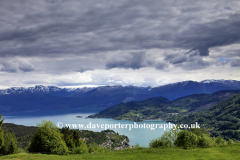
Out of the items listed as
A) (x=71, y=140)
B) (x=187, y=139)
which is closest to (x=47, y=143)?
(x=71, y=140)

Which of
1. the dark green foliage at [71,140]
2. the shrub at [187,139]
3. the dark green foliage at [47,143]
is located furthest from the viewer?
the dark green foliage at [71,140]

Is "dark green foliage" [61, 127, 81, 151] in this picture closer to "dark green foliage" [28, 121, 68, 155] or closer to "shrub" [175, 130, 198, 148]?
"dark green foliage" [28, 121, 68, 155]

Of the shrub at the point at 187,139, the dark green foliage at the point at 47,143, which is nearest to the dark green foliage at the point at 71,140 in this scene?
the dark green foliage at the point at 47,143

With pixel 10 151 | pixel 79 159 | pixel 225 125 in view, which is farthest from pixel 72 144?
pixel 225 125

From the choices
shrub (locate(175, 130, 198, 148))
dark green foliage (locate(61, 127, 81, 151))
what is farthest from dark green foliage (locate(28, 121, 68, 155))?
shrub (locate(175, 130, 198, 148))

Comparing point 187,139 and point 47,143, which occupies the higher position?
point 187,139

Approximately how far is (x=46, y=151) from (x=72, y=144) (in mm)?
11197

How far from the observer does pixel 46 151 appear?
42875 millimetres

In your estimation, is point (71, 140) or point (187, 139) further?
point (71, 140)

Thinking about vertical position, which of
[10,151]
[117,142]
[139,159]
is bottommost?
[117,142]

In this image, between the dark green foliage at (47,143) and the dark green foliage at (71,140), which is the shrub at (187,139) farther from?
the dark green foliage at (71,140)

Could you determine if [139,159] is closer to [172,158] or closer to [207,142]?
[172,158]

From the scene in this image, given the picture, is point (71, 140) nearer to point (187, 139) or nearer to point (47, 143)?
point (47, 143)

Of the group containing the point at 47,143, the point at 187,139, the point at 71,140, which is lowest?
the point at 71,140
